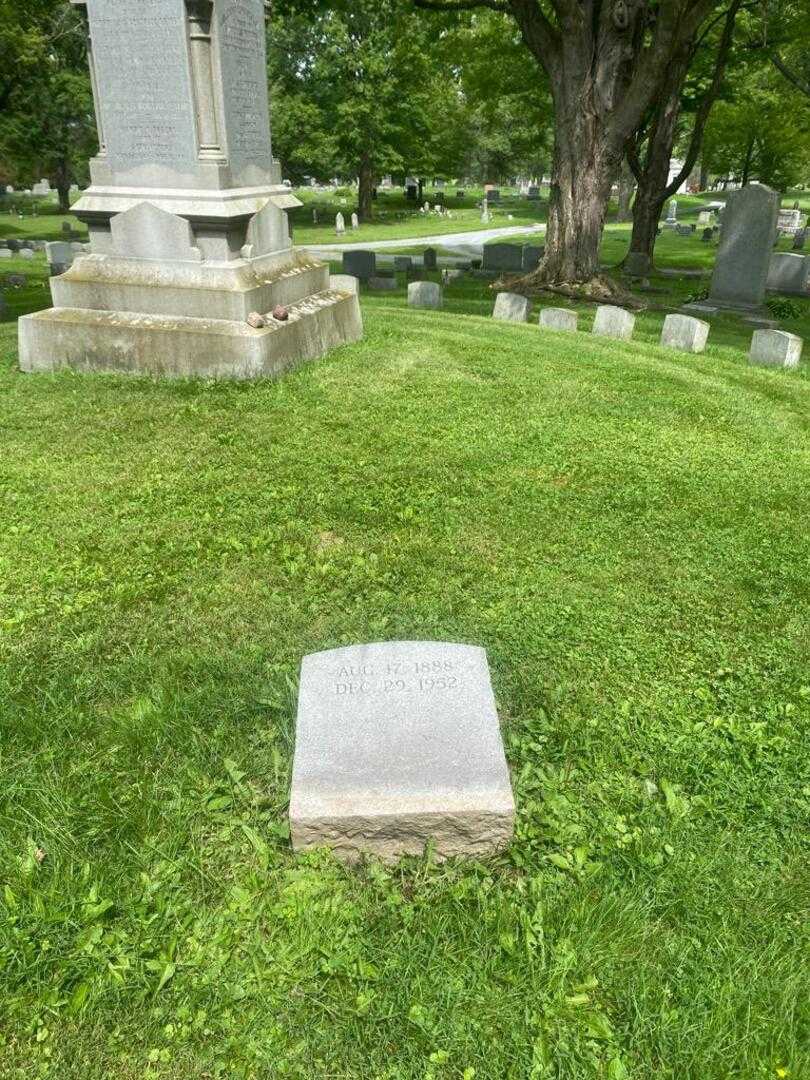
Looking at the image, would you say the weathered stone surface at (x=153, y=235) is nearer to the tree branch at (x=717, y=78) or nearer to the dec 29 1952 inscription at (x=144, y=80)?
the dec 29 1952 inscription at (x=144, y=80)

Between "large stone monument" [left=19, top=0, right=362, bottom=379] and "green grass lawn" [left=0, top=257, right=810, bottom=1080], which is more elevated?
"large stone monument" [left=19, top=0, right=362, bottom=379]

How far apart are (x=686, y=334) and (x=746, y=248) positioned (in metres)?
6.11

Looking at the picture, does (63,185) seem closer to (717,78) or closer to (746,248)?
(717,78)

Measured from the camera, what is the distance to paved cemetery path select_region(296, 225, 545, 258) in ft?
107

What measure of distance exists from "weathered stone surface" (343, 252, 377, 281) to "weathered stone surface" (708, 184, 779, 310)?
7.94m

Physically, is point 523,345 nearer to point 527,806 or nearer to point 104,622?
point 104,622

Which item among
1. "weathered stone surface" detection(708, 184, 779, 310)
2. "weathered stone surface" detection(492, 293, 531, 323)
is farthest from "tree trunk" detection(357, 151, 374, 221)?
"weathered stone surface" detection(492, 293, 531, 323)

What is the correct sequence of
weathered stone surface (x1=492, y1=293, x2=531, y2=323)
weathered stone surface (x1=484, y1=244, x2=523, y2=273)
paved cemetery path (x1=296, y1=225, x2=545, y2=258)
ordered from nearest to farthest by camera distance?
weathered stone surface (x1=492, y1=293, x2=531, y2=323) → weathered stone surface (x1=484, y1=244, x2=523, y2=273) → paved cemetery path (x1=296, y1=225, x2=545, y2=258)

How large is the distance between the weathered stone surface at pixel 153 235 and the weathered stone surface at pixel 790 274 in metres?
17.3

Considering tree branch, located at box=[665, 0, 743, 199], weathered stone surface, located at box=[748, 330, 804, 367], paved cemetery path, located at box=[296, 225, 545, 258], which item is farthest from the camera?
paved cemetery path, located at box=[296, 225, 545, 258]

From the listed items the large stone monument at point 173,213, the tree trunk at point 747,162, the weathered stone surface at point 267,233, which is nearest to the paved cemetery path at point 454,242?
the tree trunk at point 747,162

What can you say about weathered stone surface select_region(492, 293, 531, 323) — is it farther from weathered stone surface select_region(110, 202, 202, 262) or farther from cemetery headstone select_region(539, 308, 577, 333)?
weathered stone surface select_region(110, 202, 202, 262)

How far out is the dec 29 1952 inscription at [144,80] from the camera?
275 inches

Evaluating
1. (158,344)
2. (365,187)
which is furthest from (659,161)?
(365,187)
